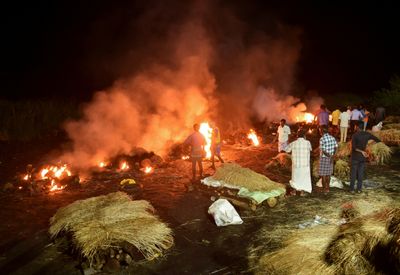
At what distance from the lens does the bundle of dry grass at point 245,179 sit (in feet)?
32.3

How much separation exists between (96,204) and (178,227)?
2.05 meters

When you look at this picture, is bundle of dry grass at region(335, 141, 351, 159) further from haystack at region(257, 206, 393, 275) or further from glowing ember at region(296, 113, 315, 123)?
glowing ember at region(296, 113, 315, 123)

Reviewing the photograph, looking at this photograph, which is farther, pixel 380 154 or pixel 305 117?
pixel 305 117

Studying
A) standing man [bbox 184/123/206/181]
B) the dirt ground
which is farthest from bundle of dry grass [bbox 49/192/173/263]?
standing man [bbox 184/123/206/181]

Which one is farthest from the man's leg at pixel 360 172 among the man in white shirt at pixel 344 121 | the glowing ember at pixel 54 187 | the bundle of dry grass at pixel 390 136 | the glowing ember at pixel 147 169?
the glowing ember at pixel 54 187

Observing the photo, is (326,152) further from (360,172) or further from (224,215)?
(224,215)

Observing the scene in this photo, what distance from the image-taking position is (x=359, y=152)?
9.64m

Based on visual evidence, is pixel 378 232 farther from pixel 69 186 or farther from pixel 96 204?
pixel 69 186

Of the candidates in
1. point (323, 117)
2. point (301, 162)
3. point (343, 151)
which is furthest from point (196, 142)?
point (323, 117)

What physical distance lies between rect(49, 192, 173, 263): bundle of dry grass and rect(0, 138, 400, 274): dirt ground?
367mm

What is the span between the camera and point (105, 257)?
21.1ft

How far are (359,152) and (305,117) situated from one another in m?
16.1

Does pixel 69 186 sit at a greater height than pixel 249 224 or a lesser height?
greater

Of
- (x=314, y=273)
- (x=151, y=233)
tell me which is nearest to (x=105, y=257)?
(x=151, y=233)
